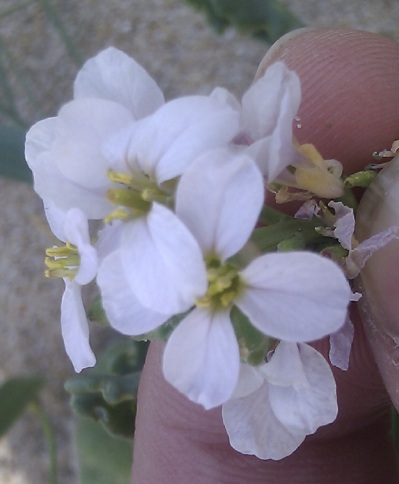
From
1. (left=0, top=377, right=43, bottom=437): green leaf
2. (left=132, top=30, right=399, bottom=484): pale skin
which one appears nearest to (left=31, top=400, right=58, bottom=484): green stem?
(left=0, top=377, right=43, bottom=437): green leaf

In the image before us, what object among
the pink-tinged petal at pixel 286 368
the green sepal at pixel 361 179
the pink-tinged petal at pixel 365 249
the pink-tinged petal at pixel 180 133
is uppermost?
the pink-tinged petal at pixel 180 133

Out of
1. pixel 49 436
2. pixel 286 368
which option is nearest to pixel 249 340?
pixel 286 368

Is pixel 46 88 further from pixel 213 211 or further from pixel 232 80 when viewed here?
pixel 213 211

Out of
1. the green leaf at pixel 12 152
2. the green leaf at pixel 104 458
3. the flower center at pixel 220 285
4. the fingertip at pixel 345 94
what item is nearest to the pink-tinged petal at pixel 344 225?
the flower center at pixel 220 285

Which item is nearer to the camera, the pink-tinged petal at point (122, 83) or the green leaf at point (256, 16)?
the pink-tinged petal at point (122, 83)

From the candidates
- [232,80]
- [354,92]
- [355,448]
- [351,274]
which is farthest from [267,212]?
[232,80]

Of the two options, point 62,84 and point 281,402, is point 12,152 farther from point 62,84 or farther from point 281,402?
point 62,84

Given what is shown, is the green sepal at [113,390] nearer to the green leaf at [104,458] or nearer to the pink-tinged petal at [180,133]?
the green leaf at [104,458]

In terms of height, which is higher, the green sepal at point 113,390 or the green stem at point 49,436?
the green sepal at point 113,390
